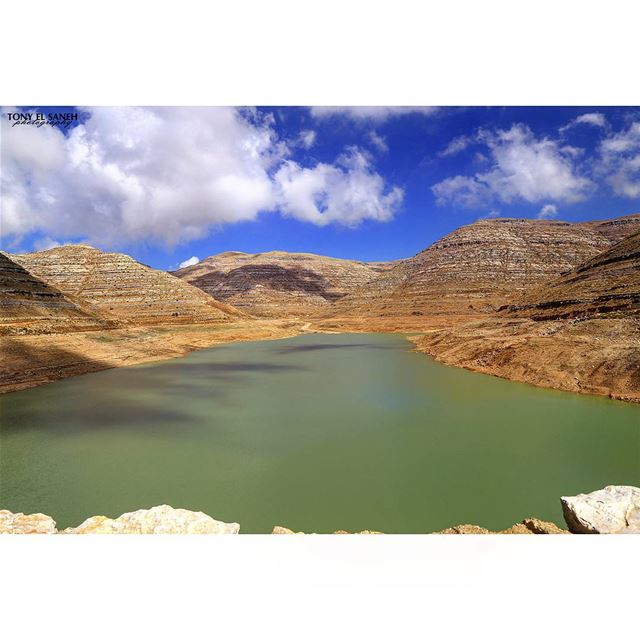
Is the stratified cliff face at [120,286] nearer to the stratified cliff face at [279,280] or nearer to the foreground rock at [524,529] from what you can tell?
the stratified cliff face at [279,280]

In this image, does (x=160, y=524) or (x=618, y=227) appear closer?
(x=160, y=524)

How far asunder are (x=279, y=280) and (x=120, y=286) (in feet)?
165

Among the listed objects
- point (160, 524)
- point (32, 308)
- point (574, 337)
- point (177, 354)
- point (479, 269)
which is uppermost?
point (479, 269)

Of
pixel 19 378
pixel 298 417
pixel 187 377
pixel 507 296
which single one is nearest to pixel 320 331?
pixel 507 296

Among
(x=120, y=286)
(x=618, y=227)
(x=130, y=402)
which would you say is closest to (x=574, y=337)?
(x=130, y=402)

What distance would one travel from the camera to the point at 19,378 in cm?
1499

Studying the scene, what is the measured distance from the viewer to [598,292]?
1950 cm

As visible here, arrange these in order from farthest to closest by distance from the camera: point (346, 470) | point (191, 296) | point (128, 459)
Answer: point (191, 296), point (128, 459), point (346, 470)

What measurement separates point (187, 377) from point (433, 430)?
11.6 m

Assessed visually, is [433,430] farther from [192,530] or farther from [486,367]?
[486,367]

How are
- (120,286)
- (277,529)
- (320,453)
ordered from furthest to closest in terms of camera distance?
(120,286), (320,453), (277,529)

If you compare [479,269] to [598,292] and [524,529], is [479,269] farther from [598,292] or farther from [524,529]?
[524,529]

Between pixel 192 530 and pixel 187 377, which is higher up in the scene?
pixel 187 377

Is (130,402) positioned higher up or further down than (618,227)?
further down
